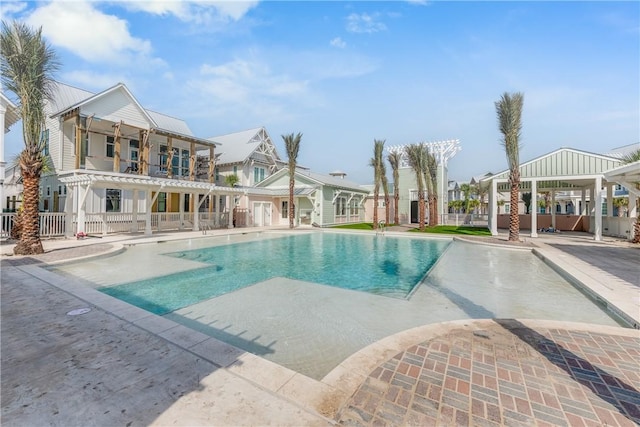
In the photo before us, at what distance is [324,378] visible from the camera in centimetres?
262

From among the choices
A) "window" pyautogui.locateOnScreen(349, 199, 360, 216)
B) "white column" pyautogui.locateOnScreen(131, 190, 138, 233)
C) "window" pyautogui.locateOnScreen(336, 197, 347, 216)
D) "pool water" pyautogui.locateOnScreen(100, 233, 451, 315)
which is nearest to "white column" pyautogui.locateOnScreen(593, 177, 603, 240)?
"pool water" pyautogui.locateOnScreen(100, 233, 451, 315)

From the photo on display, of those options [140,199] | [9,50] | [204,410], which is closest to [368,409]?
[204,410]

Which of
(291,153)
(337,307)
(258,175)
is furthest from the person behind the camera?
(258,175)

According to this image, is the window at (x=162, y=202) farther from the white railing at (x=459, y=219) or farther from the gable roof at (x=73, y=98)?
the white railing at (x=459, y=219)

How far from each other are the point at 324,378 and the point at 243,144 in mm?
25582

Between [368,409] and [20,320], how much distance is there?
4877mm

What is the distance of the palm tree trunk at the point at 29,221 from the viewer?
9227 millimetres

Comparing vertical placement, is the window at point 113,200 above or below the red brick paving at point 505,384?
above

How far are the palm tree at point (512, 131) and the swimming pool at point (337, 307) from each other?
5.89m

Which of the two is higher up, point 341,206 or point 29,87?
point 29,87

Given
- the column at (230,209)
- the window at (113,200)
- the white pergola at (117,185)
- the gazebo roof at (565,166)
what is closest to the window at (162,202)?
the white pergola at (117,185)

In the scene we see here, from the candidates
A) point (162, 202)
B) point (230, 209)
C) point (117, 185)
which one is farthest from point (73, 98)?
point (230, 209)

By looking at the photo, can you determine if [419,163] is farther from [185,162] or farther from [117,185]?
[117,185]

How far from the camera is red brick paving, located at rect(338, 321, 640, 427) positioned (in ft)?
6.98
